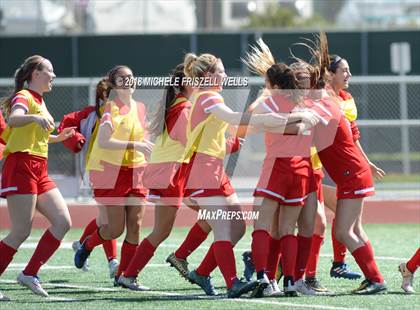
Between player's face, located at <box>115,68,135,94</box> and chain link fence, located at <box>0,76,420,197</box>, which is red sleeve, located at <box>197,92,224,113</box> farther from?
chain link fence, located at <box>0,76,420,197</box>

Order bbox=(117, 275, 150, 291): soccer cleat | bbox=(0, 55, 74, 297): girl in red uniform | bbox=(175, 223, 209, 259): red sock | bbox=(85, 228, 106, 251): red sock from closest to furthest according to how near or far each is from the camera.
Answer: bbox=(0, 55, 74, 297): girl in red uniform, bbox=(117, 275, 150, 291): soccer cleat, bbox=(175, 223, 209, 259): red sock, bbox=(85, 228, 106, 251): red sock

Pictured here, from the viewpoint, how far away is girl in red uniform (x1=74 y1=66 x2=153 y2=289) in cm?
904

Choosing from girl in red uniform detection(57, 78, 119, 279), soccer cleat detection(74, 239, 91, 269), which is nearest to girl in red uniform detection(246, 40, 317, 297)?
girl in red uniform detection(57, 78, 119, 279)

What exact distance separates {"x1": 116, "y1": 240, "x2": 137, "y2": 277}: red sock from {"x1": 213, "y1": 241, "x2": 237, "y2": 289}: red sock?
1.31 metres

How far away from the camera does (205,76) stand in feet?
26.8

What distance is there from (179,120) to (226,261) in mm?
1342

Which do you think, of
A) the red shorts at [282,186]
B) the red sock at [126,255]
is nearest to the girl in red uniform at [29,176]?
the red sock at [126,255]

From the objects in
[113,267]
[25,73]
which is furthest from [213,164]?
[113,267]

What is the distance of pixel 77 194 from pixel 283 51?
7.85 m

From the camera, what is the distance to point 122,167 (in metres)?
9.18

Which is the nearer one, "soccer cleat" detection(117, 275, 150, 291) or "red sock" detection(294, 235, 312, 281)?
"red sock" detection(294, 235, 312, 281)

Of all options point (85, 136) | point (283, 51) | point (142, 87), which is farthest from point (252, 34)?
point (85, 136)

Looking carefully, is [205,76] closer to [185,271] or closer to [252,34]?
[185,271]

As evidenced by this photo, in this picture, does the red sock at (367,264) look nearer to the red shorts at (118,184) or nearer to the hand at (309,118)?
the hand at (309,118)
